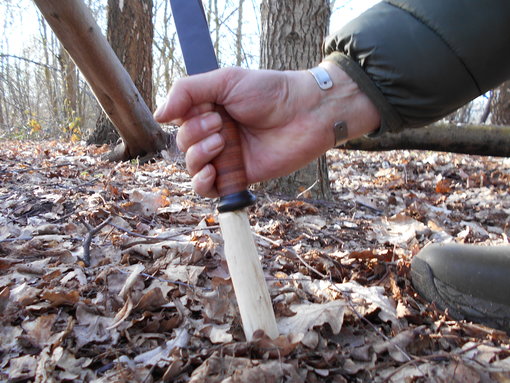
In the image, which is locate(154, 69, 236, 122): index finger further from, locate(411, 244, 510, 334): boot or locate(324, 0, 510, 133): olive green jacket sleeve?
locate(411, 244, 510, 334): boot

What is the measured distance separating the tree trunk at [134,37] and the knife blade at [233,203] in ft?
16.2

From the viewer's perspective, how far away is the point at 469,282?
5.55 ft

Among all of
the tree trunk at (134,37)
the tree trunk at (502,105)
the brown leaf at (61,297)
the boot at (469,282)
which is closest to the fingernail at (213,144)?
the brown leaf at (61,297)

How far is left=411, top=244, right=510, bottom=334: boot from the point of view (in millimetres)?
1636

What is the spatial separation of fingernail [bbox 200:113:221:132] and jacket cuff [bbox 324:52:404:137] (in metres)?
0.66

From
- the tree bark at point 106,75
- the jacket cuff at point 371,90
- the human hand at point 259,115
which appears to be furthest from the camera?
the tree bark at point 106,75

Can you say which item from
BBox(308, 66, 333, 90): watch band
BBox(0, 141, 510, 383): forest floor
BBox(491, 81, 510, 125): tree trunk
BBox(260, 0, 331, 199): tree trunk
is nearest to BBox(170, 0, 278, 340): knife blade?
BBox(0, 141, 510, 383): forest floor

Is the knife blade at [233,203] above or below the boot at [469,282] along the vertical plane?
above

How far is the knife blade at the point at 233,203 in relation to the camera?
4.04 feet

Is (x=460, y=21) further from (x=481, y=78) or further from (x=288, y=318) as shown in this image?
(x=288, y=318)

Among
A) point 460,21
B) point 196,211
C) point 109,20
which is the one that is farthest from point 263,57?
point 109,20

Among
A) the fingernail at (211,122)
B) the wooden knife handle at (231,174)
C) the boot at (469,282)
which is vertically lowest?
the boot at (469,282)

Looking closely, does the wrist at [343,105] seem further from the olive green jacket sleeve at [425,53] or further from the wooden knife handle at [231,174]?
the wooden knife handle at [231,174]

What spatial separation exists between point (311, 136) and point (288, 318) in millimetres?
804
